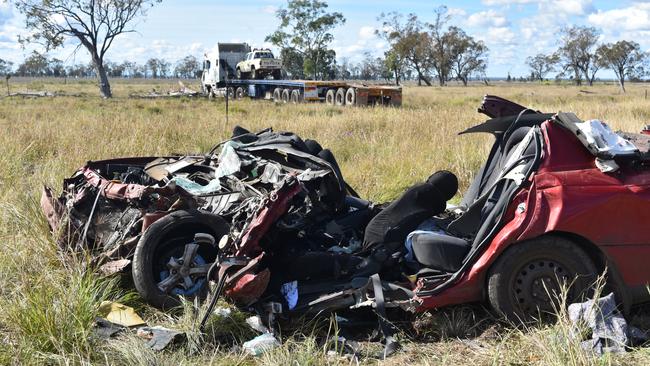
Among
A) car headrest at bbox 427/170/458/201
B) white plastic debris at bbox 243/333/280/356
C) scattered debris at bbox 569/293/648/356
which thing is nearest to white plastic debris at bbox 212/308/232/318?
white plastic debris at bbox 243/333/280/356

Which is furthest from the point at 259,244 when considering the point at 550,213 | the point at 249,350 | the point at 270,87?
the point at 270,87

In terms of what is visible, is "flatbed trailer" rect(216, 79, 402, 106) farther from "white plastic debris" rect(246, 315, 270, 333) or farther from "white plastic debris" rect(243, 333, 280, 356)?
"white plastic debris" rect(243, 333, 280, 356)

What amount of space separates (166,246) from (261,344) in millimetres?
1096

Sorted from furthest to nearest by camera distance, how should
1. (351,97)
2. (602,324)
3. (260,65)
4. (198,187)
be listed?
(260,65) → (351,97) → (198,187) → (602,324)

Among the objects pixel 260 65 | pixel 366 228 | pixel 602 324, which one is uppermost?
pixel 260 65

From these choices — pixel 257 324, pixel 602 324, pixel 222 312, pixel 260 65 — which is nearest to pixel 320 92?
pixel 260 65

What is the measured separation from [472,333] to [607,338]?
797 mm

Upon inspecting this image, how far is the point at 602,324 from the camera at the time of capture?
11.1 ft

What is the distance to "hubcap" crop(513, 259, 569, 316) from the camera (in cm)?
360

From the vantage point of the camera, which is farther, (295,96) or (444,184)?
Answer: (295,96)

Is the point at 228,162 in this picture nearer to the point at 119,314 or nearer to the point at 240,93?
the point at 119,314

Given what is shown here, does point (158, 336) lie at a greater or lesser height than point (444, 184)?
lesser

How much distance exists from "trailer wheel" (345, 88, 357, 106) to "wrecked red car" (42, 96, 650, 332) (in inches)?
776

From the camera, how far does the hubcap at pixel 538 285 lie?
360cm
